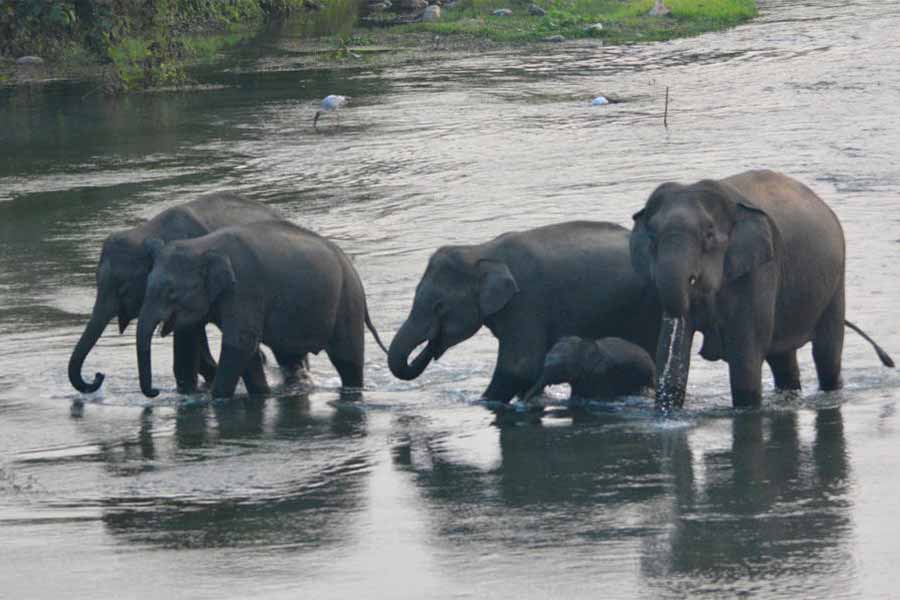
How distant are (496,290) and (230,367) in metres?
1.79

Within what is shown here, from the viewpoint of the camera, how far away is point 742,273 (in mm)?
10469

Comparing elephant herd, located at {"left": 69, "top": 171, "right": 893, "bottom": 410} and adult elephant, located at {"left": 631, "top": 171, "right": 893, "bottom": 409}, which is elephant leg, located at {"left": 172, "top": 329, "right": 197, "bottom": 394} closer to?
elephant herd, located at {"left": 69, "top": 171, "right": 893, "bottom": 410}

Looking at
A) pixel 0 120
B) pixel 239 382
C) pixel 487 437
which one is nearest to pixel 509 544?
pixel 487 437

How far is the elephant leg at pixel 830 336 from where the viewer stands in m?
11.5

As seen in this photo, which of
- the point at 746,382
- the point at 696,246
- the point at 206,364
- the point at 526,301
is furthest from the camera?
the point at 206,364

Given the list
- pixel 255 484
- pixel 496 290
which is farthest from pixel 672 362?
pixel 255 484

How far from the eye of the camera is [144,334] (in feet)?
38.1

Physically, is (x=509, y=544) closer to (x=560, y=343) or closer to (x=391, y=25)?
(x=560, y=343)

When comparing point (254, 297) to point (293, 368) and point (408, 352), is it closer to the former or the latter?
point (293, 368)

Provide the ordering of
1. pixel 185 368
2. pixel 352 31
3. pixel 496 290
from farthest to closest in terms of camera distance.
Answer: pixel 352 31, pixel 185 368, pixel 496 290

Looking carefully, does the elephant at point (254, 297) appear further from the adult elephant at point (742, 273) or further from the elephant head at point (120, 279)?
the adult elephant at point (742, 273)

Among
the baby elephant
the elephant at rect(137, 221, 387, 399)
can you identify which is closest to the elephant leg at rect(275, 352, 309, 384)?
the elephant at rect(137, 221, 387, 399)

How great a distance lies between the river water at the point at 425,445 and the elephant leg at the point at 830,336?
0.67ft

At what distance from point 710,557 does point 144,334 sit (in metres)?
4.64
